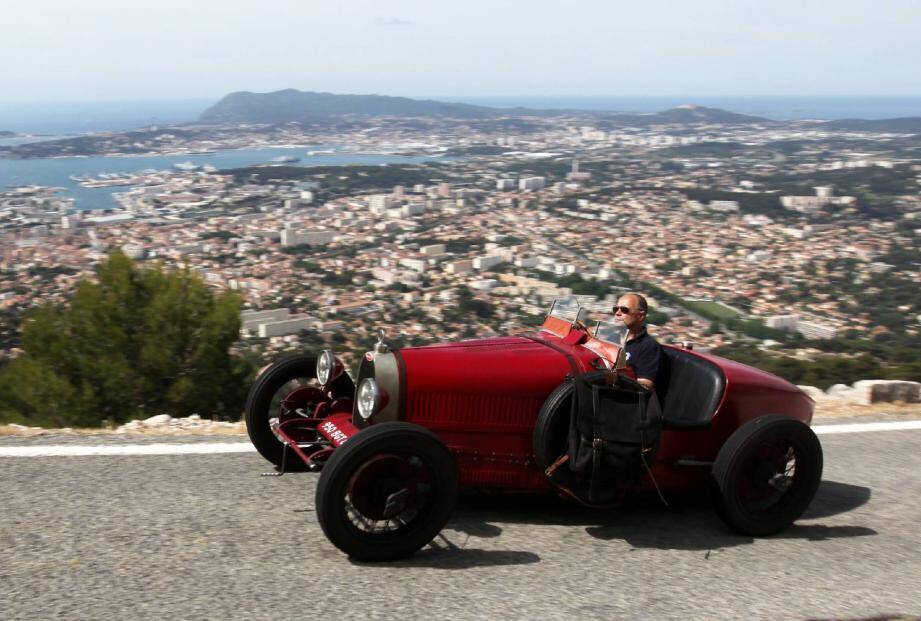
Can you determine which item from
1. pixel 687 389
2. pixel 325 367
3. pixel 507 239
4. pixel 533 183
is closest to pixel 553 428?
pixel 687 389

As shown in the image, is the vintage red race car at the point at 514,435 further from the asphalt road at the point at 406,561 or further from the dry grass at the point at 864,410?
the dry grass at the point at 864,410

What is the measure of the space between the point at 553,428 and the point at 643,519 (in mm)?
1119

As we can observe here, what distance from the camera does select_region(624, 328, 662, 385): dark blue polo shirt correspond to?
5.92m

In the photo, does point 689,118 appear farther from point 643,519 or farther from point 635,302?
point 643,519

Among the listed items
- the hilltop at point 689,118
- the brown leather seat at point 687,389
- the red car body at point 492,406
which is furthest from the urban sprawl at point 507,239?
the hilltop at point 689,118

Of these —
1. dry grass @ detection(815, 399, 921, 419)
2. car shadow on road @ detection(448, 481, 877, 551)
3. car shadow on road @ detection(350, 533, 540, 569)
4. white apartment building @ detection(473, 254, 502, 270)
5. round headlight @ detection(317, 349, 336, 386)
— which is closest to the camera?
car shadow on road @ detection(350, 533, 540, 569)

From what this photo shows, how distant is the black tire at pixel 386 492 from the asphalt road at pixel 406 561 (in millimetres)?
145

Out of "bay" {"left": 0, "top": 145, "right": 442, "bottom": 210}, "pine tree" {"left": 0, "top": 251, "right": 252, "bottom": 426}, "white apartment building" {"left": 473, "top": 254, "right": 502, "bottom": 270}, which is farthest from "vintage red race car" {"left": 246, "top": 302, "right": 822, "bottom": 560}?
"bay" {"left": 0, "top": 145, "right": 442, "bottom": 210}

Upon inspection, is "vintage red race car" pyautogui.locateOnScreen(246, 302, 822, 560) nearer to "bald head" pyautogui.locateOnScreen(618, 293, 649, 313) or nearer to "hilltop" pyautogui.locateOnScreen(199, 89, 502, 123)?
"bald head" pyautogui.locateOnScreen(618, 293, 649, 313)

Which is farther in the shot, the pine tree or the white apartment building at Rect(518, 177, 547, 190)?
the white apartment building at Rect(518, 177, 547, 190)

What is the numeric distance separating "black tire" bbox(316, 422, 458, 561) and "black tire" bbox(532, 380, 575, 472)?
2.13 ft

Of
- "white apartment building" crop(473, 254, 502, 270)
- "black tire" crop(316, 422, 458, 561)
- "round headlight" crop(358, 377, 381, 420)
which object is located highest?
"round headlight" crop(358, 377, 381, 420)

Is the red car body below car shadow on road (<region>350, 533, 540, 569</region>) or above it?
above

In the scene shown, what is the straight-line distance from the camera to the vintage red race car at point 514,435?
476 centimetres
